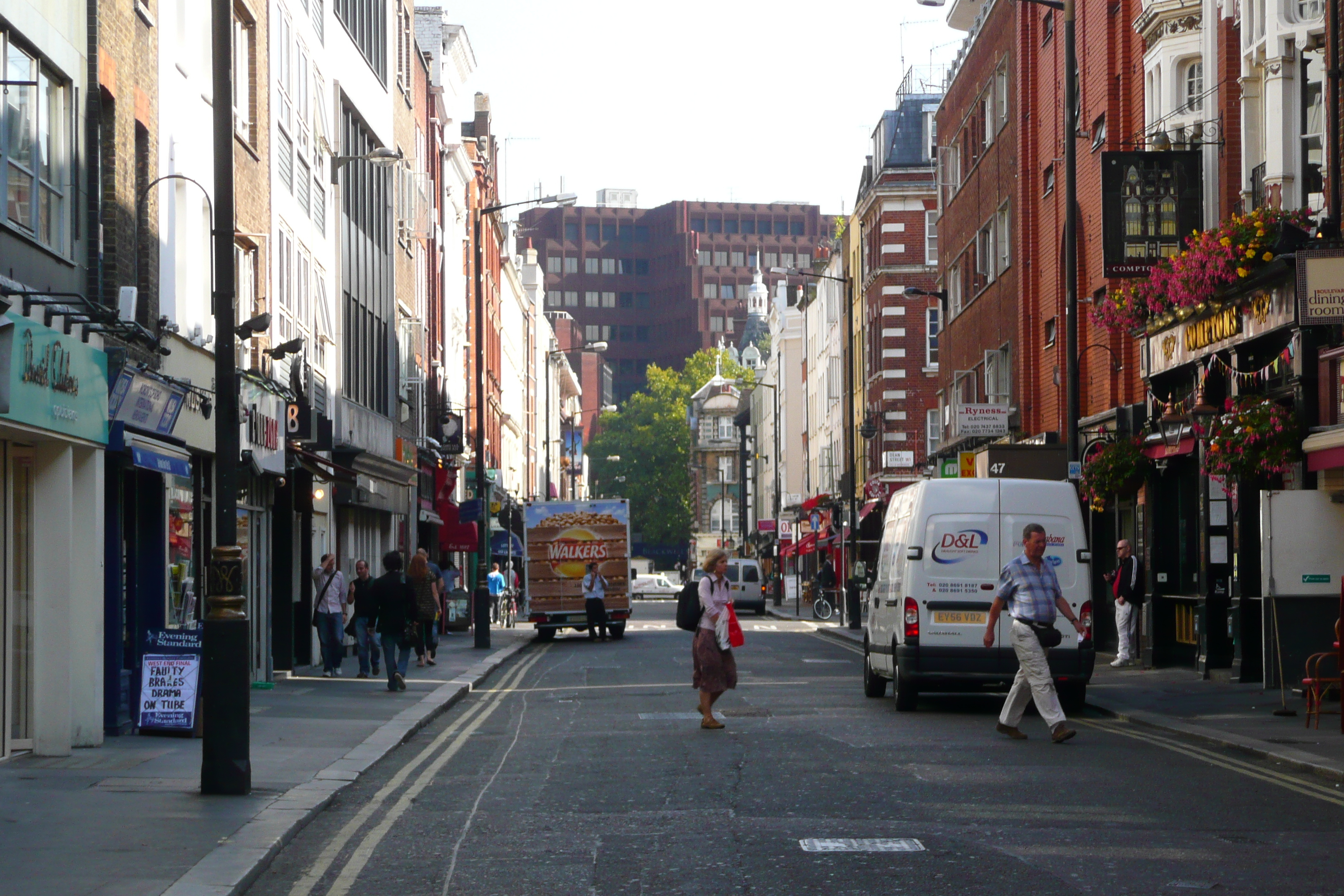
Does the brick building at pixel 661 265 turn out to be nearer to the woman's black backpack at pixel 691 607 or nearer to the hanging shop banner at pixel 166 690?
the woman's black backpack at pixel 691 607

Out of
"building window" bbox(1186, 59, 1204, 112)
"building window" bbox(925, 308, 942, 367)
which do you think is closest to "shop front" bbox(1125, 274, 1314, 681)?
"building window" bbox(1186, 59, 1204, 112)

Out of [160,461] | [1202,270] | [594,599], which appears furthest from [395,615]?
[594,599]

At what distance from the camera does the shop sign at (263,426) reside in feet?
74.3

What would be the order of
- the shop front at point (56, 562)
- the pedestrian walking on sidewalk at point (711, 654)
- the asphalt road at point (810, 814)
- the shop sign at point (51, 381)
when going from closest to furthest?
the asphalt road at point (810, 814) → the shop sign at point (51, 381) → the shop front at point (56, 562) → the pedestrian walking on sidewalk at point (711, 654)

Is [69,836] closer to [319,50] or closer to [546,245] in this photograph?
[319,50]

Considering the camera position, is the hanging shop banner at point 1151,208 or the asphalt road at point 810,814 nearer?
the asphalt road at point 810,814

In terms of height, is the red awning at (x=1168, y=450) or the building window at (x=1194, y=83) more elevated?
the building window at (x=1194, y=83)

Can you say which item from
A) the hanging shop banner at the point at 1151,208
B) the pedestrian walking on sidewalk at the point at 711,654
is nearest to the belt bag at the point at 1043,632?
the pedestrian walking on sidewalk at the point at 711,654

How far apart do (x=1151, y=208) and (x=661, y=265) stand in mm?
147356

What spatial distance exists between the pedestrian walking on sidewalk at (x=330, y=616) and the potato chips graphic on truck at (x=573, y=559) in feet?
48.5

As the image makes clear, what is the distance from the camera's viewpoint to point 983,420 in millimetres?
35938

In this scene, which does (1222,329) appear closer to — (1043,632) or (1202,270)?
(1202,270)

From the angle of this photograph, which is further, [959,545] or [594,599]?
[594,599]

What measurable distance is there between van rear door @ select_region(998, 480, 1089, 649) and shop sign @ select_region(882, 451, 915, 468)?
4261 centimetres
